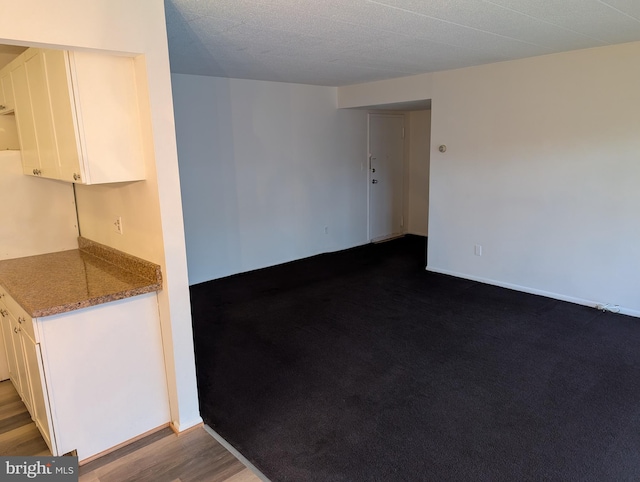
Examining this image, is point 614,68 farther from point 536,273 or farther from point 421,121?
point 421,121

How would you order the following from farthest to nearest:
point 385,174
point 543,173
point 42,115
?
1. point 385,174
2. point 543,173
3. point 42,115

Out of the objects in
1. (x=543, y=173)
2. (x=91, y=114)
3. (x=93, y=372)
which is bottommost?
(x=93, y=372)

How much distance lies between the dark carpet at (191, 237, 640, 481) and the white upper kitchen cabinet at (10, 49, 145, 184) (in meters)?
1.56

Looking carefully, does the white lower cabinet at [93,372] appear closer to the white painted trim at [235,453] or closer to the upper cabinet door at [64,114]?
the white painted trim at [235,453]

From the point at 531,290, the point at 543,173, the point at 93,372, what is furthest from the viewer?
the point at 531,290

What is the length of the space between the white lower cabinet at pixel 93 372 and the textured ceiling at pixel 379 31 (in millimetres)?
1716

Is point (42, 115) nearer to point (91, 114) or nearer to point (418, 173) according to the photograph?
point (91, 114)

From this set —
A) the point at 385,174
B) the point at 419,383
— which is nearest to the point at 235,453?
the point at 419,383

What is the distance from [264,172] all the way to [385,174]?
2352mm

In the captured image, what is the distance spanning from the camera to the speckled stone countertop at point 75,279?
2168 millimetres

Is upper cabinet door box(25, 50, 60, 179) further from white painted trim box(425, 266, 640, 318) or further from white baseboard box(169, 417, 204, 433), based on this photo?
white painted trim box(425, 266, 640, 318)

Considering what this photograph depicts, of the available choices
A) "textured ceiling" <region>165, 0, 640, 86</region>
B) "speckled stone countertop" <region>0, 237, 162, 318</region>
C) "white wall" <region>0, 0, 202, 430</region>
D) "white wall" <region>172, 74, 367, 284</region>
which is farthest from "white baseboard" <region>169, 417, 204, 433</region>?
"white wall" <region>172, 74, 367, 284</region>

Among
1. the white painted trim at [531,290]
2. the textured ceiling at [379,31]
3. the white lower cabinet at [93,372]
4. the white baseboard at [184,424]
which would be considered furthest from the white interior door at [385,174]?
the white lower cabinet at [93,372]

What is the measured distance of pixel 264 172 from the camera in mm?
5559
